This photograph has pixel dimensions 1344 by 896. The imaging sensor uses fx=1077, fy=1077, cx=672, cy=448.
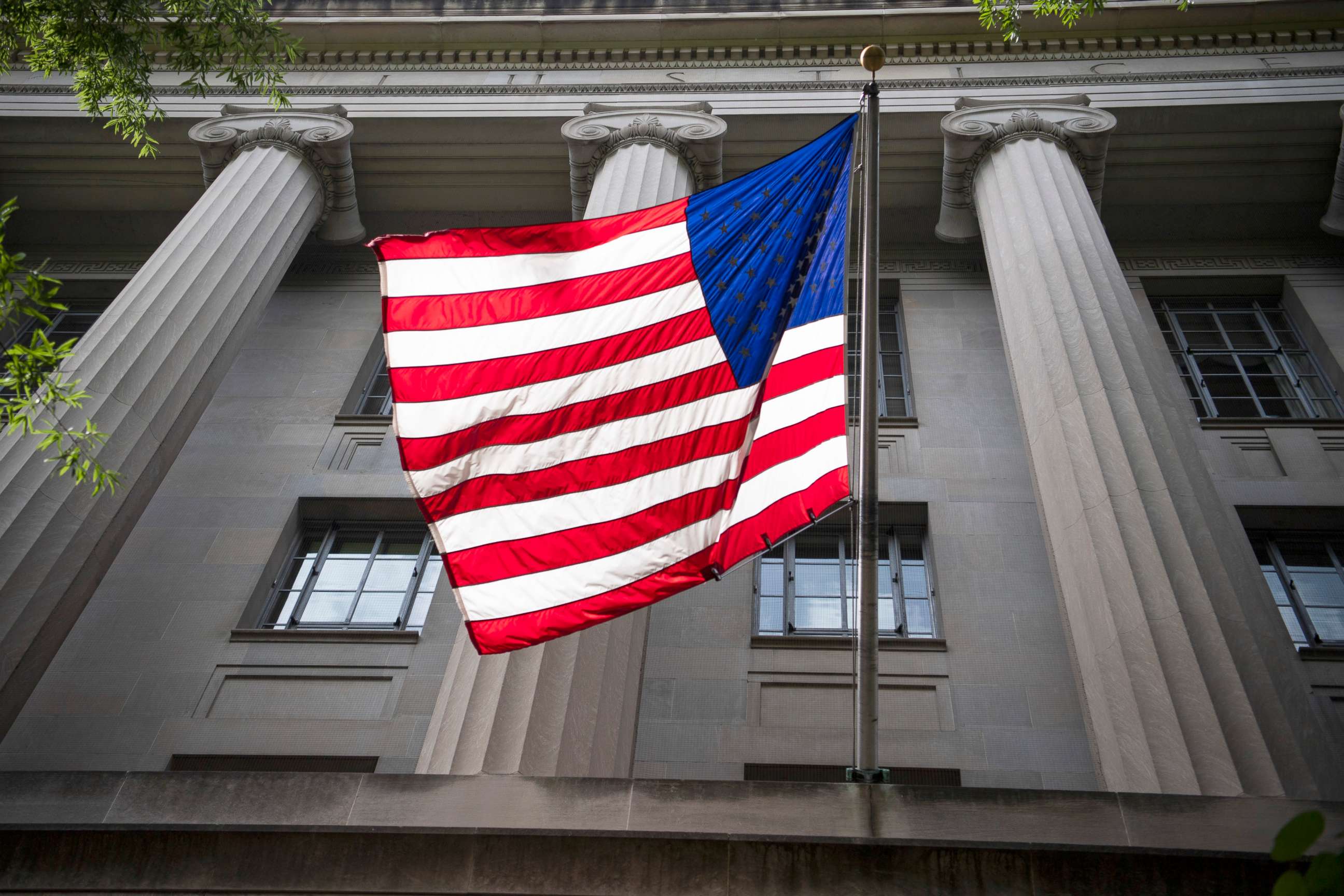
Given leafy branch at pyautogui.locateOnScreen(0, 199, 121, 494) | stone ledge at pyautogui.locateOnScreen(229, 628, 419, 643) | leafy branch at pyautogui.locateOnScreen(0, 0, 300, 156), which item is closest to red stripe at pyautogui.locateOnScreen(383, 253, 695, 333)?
leafy branch at pyautogui.locateOnScreen(0, 199, 121, 494)

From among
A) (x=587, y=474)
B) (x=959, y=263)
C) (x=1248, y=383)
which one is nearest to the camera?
(x=587, y=474)

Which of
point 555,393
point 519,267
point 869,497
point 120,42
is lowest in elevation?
point 869,497

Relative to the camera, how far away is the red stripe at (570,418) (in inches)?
317

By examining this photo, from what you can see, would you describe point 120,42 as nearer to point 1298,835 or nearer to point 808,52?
point 808,52

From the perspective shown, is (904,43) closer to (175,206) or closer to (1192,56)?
(1192,56)

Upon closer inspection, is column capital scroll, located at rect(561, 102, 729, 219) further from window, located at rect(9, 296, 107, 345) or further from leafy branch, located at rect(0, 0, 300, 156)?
window, located at rect(9, 296, 107, 345)

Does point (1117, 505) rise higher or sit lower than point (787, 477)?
higher

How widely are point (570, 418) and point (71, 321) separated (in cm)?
1468

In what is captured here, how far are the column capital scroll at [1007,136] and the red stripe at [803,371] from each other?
9.63 m

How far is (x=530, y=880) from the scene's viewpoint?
7.22m

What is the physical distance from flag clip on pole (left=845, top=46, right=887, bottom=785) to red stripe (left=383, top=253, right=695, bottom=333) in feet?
4.78

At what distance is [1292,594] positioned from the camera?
12.9 m

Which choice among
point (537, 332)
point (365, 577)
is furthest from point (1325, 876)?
point (365, 577)

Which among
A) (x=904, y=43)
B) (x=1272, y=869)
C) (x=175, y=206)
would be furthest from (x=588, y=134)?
(x=1272, y=869)
